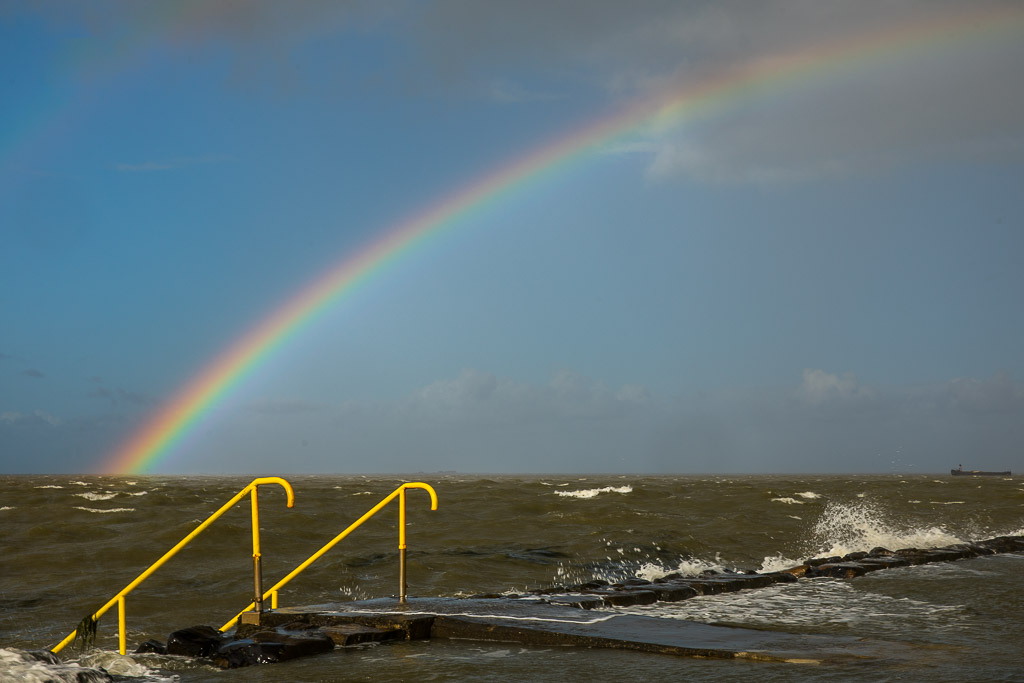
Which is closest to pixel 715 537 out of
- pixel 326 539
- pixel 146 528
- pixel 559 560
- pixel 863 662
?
pixel 559 560

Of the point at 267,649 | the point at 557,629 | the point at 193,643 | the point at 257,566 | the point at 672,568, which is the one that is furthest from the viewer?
the point at 672,568

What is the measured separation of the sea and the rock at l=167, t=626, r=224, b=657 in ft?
→ 0.59

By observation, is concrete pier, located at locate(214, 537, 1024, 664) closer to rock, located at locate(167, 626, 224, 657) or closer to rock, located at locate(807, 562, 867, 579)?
rock, located at locate(167, 626, 224, 657)

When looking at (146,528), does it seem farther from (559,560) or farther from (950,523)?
(950,523)

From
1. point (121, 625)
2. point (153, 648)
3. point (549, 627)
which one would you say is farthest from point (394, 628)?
point (121, 625)

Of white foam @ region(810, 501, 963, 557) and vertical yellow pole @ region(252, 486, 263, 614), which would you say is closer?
vertical yellow pole @ region(252, 486, 263, 614)

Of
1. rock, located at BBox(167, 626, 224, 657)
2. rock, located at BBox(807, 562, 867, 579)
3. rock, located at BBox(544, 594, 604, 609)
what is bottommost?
rock, located at BBox(807, 562, 867, 579)

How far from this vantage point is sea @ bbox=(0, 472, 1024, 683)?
644cm

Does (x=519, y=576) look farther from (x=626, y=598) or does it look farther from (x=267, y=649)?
(x=267, y=649)

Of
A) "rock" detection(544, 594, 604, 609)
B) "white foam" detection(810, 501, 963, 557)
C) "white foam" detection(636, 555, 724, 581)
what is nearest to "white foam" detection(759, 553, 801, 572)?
"white foam" detection(636, 555, 724, 581)

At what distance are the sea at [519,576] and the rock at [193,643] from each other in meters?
0.18

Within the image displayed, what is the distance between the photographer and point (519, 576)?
1622 cm

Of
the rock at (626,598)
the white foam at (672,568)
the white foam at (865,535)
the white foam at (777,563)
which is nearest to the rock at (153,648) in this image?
the rock at (626,598)

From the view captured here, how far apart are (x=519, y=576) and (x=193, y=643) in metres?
9.46
